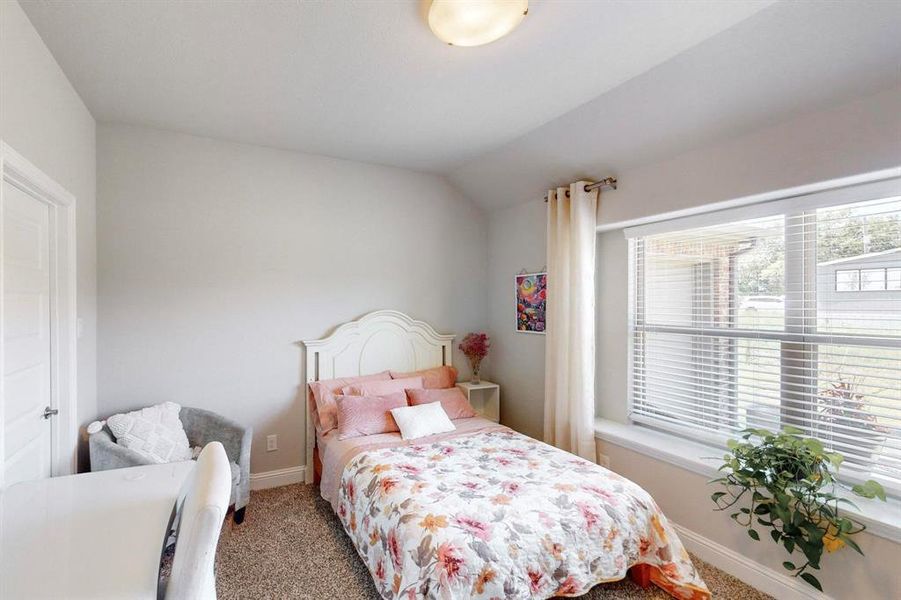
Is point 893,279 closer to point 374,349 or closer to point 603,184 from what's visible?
point 603,184

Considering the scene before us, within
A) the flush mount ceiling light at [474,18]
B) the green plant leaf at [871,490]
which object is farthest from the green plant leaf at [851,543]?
the flush mount ceiling light at [474,18]

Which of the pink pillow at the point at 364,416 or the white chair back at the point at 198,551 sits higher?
the white chair back at the point at 198,551

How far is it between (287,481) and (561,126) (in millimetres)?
3294

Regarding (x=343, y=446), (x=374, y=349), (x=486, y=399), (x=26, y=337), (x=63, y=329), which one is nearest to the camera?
(x=26, y=337)

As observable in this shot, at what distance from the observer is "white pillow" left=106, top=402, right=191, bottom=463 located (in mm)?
2447

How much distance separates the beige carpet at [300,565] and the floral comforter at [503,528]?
0.59 feet

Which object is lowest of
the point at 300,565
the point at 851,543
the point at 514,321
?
the point at 300,565

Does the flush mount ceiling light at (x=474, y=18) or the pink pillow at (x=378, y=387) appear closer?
the flush mount ceiling light at (x=474, y=18)

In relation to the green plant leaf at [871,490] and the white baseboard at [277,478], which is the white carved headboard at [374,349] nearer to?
the white baseboard at [277,478]

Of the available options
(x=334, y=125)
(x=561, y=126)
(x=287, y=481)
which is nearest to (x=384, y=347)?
(x=287, y=481)

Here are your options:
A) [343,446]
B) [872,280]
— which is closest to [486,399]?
[343,446]

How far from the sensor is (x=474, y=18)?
158 cm

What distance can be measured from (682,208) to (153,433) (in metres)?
3.44

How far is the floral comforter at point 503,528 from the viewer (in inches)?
64.3
